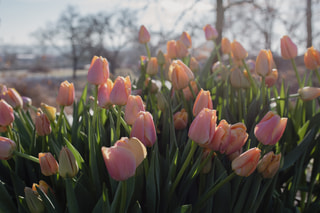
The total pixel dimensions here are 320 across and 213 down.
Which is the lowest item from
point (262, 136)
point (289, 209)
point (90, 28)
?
point (289, 209)

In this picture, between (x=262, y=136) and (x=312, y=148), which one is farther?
(x=312, y=148)

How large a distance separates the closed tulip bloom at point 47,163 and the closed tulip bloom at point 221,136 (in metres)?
0.33

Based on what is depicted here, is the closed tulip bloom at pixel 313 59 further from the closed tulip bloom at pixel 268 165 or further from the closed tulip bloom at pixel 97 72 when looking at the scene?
the closed tulip bloom at pixel 97 72

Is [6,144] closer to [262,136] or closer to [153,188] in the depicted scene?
[153,188]

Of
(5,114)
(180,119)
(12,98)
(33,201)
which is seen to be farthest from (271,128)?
(12,98)

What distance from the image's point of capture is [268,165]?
0.70 meters

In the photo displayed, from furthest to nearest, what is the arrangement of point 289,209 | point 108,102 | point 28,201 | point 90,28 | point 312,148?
point 90,28, point 312,148, point 289,209, point 108,102, point 28,201

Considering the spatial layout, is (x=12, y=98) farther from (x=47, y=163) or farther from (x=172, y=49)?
(x=172, y=49)

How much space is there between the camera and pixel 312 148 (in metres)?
1.00

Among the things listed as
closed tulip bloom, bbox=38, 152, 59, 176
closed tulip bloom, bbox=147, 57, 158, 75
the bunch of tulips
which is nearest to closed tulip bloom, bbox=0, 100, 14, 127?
the bunch of tulips

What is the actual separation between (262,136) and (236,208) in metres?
0.18

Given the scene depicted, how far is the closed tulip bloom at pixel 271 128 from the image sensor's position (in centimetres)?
66

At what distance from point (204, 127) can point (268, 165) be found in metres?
0.21

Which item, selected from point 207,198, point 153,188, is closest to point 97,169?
point 153,188
